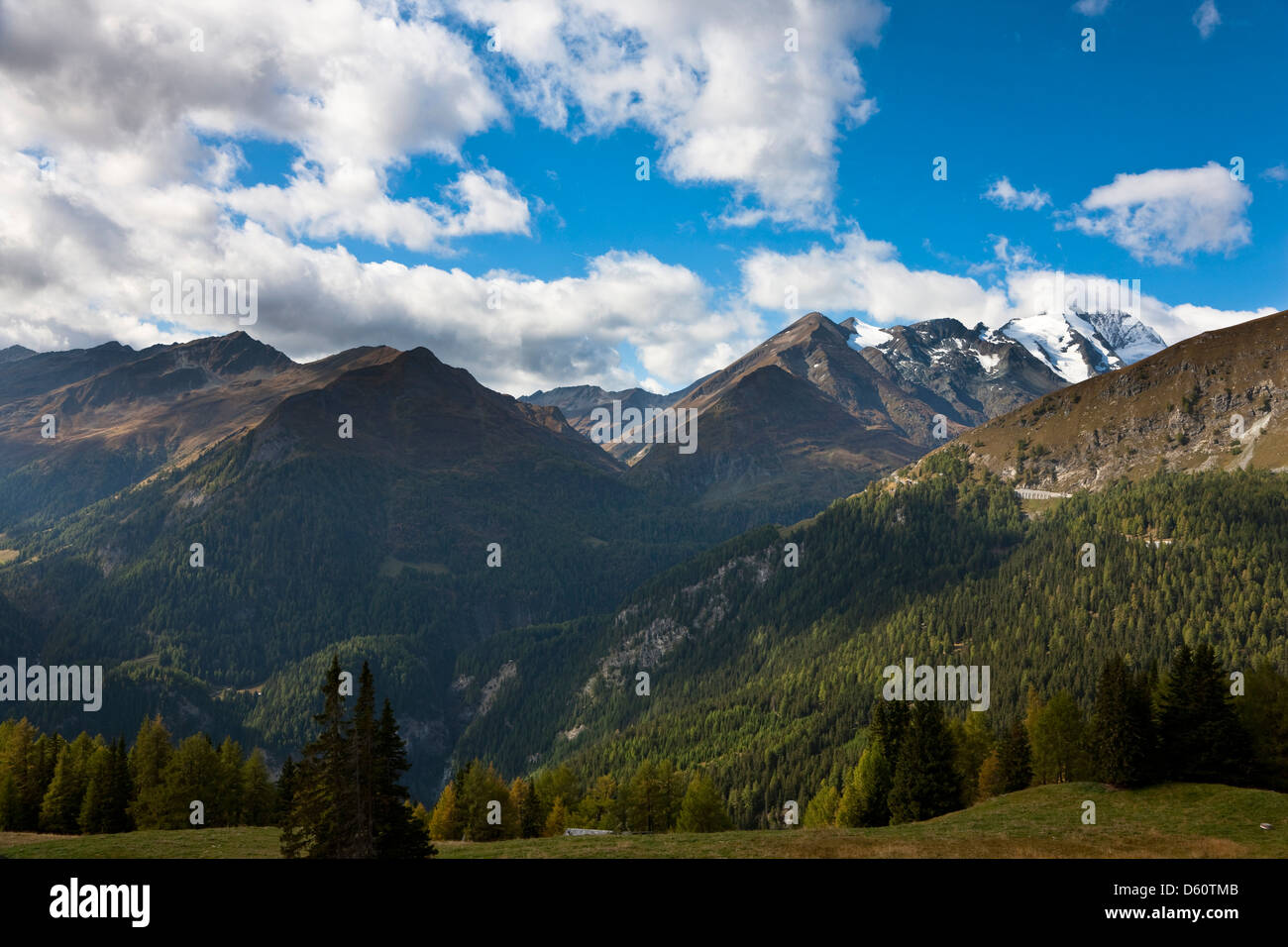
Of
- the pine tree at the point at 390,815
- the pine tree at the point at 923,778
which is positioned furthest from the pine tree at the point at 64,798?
the pine tree at the point at 923,778

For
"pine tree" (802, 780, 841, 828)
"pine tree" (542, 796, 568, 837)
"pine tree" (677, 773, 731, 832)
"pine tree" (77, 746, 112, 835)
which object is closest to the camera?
"pine tree" (77, 746, 112, 835)

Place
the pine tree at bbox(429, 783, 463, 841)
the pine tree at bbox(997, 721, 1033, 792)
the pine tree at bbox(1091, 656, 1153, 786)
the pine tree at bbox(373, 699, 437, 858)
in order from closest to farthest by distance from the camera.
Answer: the pine tree at bbox(373, 699, 437, 858)
the pine tree at bbox(1091, 656, 1153, 786)
the pine tree at bbox(997, 721, 1033, 792)
the pine tree at bbox(429, 783, 463, 841)

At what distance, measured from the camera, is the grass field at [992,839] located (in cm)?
4375

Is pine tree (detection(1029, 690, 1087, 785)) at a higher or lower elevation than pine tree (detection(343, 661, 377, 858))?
lower

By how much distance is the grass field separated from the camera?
4375 cm

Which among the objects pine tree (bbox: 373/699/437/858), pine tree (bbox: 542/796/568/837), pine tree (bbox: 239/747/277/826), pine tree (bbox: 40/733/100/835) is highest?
pine tree (bbox: 373/699/437/858)

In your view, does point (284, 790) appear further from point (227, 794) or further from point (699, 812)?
point (699, 812)

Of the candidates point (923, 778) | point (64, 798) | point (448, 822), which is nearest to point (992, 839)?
point (923, 778)

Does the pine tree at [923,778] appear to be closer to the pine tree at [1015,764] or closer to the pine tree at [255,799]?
the pine tree at [1015,764]

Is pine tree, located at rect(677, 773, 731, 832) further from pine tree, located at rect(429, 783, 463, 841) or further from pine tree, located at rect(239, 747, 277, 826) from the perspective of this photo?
pine tree, located at rect(239, 747, 277, 826)

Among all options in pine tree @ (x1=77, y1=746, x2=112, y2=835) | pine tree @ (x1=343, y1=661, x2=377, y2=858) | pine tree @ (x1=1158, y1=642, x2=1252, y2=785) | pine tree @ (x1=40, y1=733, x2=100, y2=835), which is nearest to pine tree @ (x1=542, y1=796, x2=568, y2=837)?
pine tree @ (x1=343, y1=661, x2=377, y2=858)

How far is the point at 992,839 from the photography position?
47.5 meters
